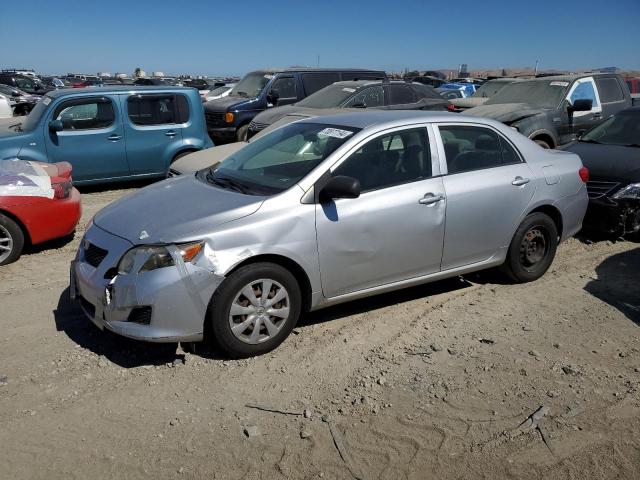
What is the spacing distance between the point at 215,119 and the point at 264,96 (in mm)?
1195

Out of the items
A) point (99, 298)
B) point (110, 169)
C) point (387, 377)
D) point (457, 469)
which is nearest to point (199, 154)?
point (110, 169)

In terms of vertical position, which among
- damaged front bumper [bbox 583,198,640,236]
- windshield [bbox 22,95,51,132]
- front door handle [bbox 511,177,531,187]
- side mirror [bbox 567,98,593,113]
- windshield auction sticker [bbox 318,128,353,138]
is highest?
windshield auction sticker [bbox 318,128,353,138]

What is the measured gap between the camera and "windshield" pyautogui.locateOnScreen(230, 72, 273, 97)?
1374 centimetres

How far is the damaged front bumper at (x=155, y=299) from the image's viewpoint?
3.66 metres

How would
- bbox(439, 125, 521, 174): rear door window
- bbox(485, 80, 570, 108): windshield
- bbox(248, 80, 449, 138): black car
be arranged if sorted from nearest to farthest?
bbox(439, 125, 521, 174): rear door window < bbox(485, 80, 570, 108): windshield < bbox(248, 80, 449, 138): black car

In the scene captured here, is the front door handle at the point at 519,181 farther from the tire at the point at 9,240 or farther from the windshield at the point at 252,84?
the windshield at the point at 252,84

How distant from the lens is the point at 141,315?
146 inches

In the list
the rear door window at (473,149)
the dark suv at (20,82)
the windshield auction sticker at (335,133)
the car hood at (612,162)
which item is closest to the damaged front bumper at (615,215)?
the car hood at (612,162)

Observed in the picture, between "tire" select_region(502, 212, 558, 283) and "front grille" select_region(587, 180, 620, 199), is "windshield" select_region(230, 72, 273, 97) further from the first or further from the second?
"tire" select_region(502, 212, 558, 283)

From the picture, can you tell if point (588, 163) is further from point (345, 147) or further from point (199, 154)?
point (199, 154)

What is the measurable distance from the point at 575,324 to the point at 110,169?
23.2 feet

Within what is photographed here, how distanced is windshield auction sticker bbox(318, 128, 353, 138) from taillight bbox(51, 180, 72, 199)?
2.93 m

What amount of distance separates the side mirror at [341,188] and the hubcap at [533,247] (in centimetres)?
202

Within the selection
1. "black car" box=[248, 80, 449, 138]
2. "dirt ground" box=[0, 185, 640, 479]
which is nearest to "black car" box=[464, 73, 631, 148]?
"black car" box=[248, 80, 449, 138]
